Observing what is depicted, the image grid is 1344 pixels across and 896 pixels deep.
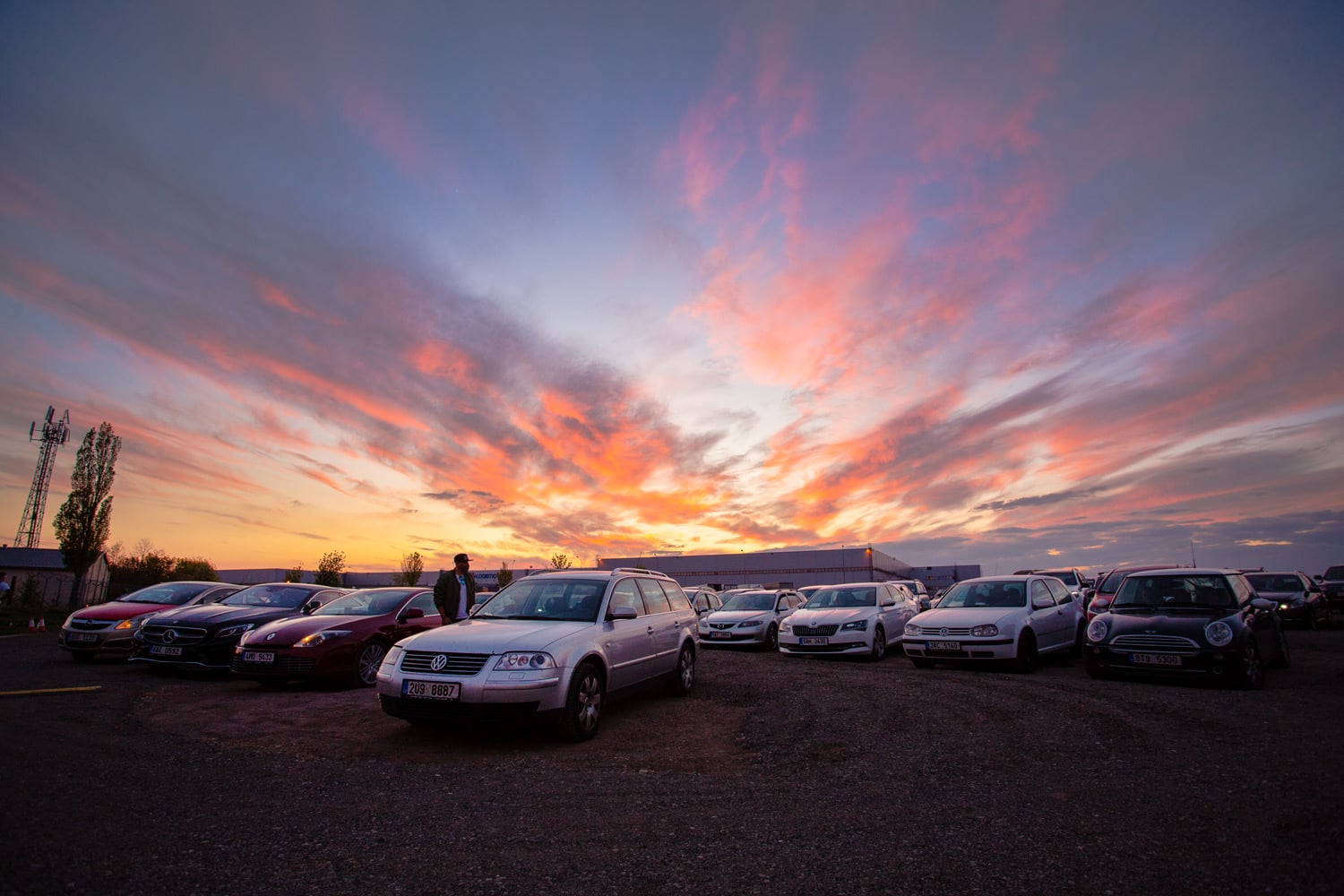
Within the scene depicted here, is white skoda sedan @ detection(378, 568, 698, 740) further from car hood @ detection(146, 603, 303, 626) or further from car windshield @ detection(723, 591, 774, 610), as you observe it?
car windshield @ detection(723, 591, 774, 610)

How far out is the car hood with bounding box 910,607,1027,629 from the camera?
1155 centimetres

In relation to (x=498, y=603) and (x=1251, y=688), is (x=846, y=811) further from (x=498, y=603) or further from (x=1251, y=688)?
(x=1251, y=688)

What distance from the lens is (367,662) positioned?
1029cm

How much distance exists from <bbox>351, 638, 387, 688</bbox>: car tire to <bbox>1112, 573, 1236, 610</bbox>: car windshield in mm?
11391

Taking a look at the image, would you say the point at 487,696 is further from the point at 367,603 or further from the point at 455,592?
the point at 367,603

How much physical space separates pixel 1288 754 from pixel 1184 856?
308 centimetres

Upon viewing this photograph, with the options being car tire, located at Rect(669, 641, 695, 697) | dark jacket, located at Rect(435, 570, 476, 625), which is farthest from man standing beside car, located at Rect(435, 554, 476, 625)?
car tire, located at Rect(669, 641, 695, 697)

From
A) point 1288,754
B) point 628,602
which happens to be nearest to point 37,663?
point 628,602

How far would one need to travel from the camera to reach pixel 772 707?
8.43 m

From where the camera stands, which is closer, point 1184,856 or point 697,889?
point 697,889

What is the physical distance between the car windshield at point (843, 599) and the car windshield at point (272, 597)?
1040 cm

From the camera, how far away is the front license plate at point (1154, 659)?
9.55 metres

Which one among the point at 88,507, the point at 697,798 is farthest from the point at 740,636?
the point at 88,507

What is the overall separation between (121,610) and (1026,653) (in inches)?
637
